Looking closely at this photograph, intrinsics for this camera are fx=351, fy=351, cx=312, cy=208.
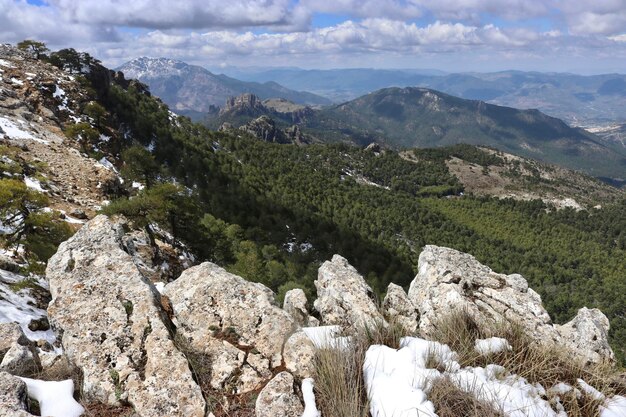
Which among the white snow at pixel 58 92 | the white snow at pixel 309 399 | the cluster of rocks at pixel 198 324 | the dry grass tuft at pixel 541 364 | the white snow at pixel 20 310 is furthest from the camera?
the white snow at pixel 58 92

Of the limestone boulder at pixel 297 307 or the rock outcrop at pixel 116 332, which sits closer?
the rock outcrop at pixel 116 332

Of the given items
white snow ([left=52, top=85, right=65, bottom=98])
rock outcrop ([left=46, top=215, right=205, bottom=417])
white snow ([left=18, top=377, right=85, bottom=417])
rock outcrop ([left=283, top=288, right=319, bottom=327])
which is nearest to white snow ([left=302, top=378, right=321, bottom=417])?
rock outcrop ([left=46, top=215, right=205, bottom=417])

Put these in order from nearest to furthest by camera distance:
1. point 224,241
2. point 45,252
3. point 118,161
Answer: point 45,252
point 224,241
point 118,161

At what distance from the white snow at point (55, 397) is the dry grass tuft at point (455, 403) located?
5469 millimetres

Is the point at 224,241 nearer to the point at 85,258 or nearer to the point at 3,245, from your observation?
the point at 3,245

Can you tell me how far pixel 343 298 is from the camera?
10.6 metres

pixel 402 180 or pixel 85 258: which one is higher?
pixel 85 258

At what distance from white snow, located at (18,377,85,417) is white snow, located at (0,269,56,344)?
491cm

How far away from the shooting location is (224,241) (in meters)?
35.2

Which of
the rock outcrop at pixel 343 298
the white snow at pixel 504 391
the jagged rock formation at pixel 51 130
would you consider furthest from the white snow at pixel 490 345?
the jagged rock formation at pixel 51 130

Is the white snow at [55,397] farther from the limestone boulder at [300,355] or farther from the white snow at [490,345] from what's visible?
the white snow at [490,345]

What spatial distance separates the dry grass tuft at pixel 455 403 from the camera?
503 cm

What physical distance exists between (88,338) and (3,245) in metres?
15.9

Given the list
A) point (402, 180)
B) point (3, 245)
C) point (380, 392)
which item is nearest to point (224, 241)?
point (3, 245)
